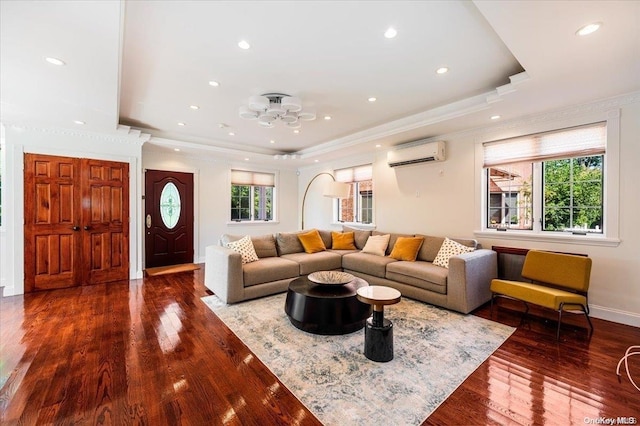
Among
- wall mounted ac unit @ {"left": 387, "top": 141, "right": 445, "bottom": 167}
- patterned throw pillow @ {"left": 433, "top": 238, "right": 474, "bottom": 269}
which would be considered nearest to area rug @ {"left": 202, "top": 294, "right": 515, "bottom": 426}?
patterned throw pillow @ {"left": 433, "top": 238, "right": 474, "bottom": 269}

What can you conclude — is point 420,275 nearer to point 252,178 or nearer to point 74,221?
point 252,178

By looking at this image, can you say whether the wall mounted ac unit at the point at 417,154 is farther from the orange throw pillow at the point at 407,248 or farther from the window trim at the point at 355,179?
the orange throw pillow at the point at 407,248

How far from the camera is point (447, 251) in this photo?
4.05 meters

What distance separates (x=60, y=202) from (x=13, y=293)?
57.5 inches

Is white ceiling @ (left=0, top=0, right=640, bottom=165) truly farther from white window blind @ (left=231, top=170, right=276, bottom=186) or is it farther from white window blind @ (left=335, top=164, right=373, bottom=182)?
white window blind @ (left=231, top=170, right=276, bottom=186)

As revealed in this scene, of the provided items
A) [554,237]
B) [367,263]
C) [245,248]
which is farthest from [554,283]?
[245,248]

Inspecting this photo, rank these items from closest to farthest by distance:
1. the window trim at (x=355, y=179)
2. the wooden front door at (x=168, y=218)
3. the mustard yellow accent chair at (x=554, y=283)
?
the mustard yellow accent chair at (x=554, y=283) < the wooden front door at (x=168, y=218) < the window trim at (x=355, y=179)

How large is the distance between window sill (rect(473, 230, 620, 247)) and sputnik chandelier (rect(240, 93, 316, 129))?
3.15 metres

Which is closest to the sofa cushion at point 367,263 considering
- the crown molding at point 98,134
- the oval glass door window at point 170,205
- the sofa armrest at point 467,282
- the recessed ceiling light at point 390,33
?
the sofa armrest at point 467,282

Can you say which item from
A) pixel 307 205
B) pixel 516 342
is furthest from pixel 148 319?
pixel 307 205

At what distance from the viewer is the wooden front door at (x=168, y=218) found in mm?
5883

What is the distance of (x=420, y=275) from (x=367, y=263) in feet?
3.12

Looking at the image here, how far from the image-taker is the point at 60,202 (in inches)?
175

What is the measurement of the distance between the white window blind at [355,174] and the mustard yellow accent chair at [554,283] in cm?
337
